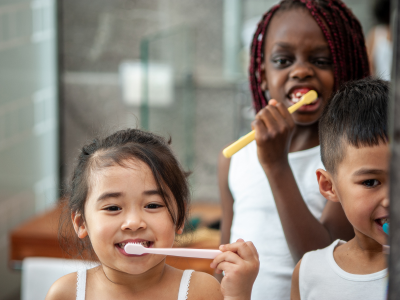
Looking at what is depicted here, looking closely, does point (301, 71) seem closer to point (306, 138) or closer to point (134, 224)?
point (306, 138)

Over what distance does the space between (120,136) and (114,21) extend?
4.12 ft

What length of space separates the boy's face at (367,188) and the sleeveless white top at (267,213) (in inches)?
8.7

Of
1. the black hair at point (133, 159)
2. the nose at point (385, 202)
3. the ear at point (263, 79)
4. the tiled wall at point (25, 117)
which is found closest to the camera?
the nose at point (385, 202)

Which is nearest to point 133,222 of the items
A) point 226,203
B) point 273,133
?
point 273,133

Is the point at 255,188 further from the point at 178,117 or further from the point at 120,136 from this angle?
the point at 178,117

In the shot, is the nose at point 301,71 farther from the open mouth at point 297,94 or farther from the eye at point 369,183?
the eye at point 369,183

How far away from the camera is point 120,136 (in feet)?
2.37

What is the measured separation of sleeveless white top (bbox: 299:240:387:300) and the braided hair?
0.99 ft

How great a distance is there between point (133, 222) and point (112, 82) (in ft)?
4.48

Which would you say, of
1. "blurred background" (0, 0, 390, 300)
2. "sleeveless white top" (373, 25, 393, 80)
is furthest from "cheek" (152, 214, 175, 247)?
"sleeveless white top" (373, 25, 393, 80)

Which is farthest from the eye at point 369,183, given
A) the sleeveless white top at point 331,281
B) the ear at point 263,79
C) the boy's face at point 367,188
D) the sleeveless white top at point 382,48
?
the sleeveless white top at point 382,48

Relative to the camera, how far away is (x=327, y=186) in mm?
688

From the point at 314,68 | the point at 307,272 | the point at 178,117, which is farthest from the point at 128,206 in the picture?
the point at 178,117

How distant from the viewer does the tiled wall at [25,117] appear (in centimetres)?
169
